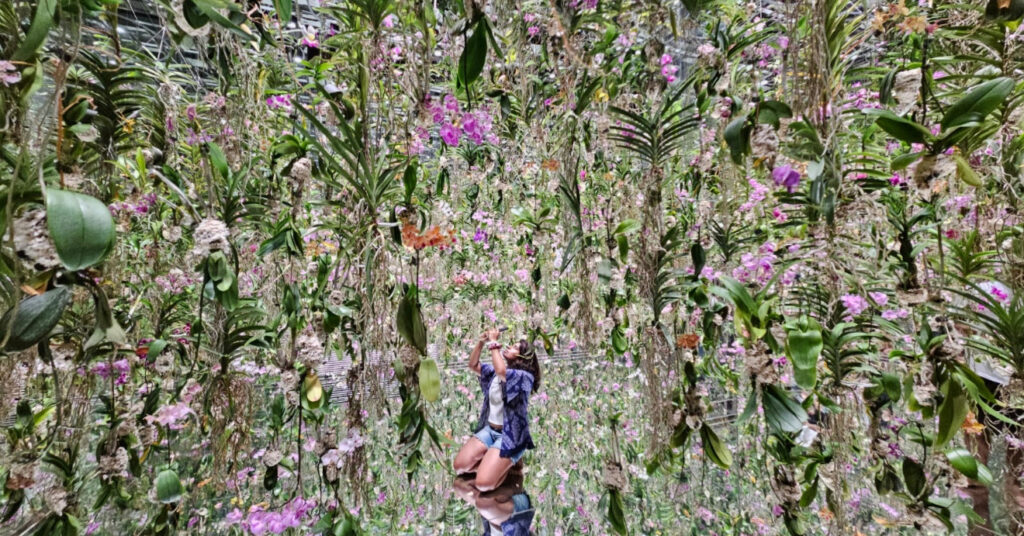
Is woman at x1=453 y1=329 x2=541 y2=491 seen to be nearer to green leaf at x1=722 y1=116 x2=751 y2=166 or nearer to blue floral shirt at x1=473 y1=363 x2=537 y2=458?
blue floral shirt at x1=473 y1=363 x2=537 y2=458

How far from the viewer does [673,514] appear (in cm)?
146

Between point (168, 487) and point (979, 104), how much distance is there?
1.28 meters

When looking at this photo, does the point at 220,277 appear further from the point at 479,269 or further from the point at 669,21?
the point at 479,269

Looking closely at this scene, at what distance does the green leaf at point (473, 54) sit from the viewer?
1.96 feet

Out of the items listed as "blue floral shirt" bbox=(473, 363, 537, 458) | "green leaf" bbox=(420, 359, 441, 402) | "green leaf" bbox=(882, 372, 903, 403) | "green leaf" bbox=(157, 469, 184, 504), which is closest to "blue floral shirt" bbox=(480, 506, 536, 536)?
"blue floral shirt" bbox=(473, 363, 537, 458)

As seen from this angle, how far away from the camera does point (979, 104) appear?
1.72ft

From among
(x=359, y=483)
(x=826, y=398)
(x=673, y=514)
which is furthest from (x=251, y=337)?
(x=673, y=514)

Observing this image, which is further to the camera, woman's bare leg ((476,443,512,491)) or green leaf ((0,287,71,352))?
woman's bare leg ((476,443,512,491))

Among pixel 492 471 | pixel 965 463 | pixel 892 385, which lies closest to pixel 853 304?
pixel 892 385

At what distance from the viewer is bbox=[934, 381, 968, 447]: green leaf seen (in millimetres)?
586

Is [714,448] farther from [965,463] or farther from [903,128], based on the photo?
[903,128]

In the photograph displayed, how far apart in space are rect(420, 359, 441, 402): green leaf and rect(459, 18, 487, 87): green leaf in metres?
0.44

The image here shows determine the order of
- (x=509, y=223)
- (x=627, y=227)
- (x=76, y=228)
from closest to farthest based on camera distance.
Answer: (x=76, y=228)
(x=627, y=227)
(x=509, y=223)

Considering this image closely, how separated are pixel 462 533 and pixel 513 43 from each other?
152 centimetres
